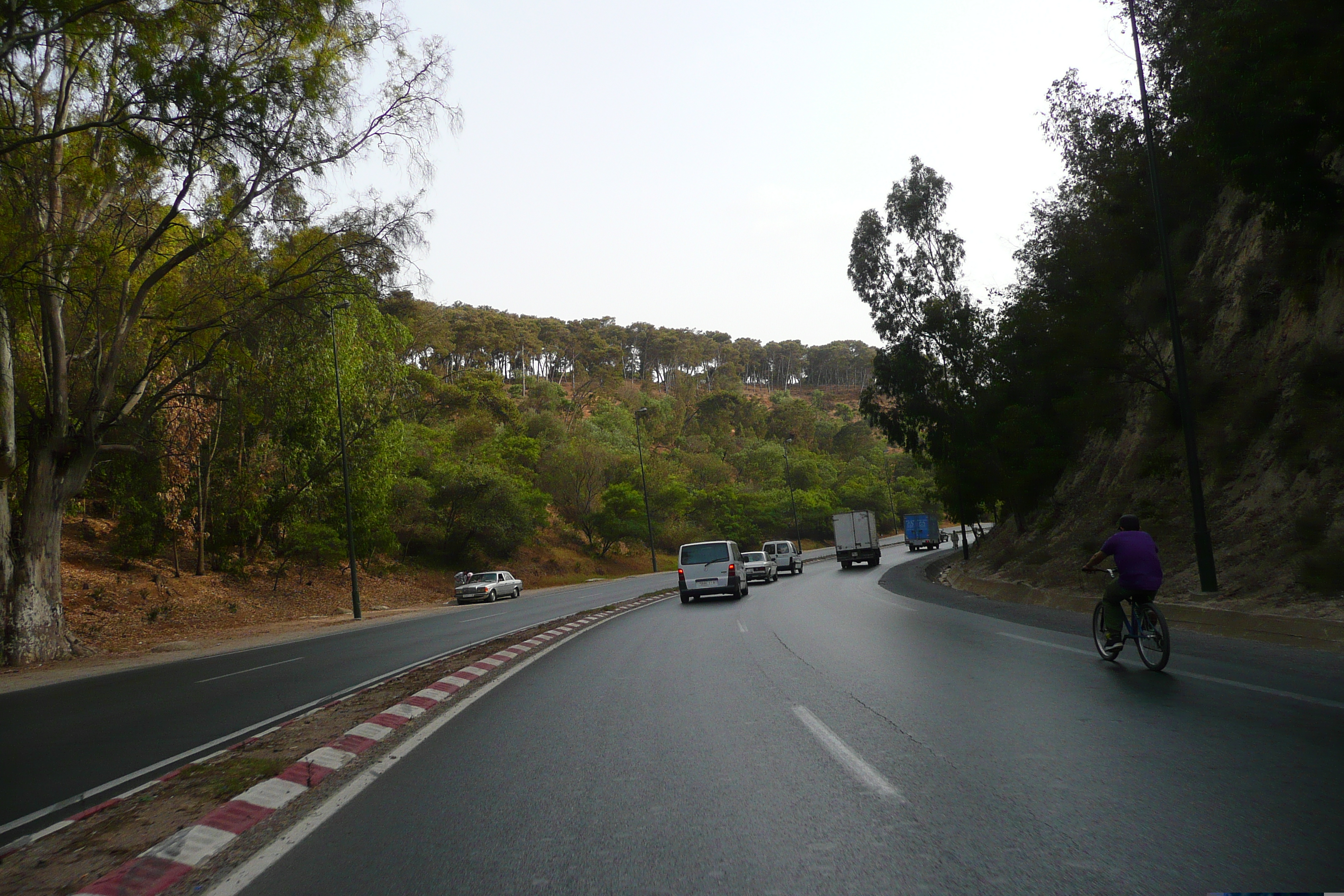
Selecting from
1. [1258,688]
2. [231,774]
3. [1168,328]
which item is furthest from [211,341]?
[1168,328]

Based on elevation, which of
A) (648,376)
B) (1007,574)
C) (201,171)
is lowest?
(1007,574)

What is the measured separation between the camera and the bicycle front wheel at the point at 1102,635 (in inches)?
Answer: 399

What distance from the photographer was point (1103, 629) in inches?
398

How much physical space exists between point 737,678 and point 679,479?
66.6m

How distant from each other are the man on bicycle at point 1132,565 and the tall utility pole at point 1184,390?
602 centimetres

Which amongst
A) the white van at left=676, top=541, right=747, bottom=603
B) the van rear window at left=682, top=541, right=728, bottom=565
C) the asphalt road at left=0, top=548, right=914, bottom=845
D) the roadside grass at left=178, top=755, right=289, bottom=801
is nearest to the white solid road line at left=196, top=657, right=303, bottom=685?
the asphalt road at left=0, top=548, right=914, bottom=845

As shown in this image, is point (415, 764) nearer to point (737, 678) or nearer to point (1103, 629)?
point (737, 678)

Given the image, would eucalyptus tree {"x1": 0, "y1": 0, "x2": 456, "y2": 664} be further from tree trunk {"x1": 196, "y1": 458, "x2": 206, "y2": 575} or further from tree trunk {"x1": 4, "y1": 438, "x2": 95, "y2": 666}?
tree trunk {"x1": 196, "y1": 458, "x2": 206, "y2": 575}

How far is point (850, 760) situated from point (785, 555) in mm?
39381

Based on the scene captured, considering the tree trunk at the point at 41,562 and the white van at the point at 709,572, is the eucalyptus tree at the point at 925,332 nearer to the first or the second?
the white van at the point at 709,572

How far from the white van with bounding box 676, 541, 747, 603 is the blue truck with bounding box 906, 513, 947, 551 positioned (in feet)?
151

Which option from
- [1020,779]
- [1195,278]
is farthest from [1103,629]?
[1195,278]

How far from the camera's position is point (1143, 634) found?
9.59 m

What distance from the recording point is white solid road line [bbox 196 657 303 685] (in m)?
14.0
